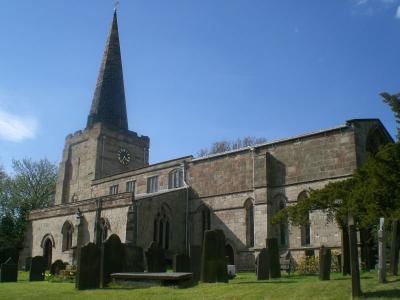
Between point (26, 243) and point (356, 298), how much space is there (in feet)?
105

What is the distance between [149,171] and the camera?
3650 cm

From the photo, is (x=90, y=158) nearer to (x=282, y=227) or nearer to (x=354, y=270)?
(x=282, y=227)

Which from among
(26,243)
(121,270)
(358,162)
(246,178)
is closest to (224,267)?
(121,270)

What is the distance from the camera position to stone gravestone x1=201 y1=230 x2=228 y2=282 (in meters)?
14.1

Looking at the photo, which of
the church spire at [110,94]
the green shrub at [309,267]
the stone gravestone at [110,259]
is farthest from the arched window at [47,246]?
the stone gravestone at [110,259]

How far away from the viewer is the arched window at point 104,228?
29.7m

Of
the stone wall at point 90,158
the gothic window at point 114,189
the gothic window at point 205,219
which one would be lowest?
the gothic window at point 205,219

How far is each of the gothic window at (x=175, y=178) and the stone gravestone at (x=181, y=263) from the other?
1711 cm

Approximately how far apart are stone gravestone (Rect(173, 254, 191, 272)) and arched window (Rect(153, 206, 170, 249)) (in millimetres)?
12740

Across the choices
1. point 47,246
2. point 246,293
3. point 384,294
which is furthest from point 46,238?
point 384,294

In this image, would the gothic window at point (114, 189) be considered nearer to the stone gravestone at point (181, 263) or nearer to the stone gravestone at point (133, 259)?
the stone gravestone at point (133, 259)

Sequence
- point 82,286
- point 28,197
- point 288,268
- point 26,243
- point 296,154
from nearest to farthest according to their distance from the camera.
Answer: point 82,286 → point 288,268 → point 296,154 → point 26,243 → point 28,197

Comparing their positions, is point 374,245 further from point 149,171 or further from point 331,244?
point 149,171

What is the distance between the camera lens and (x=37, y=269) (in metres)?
20.8
